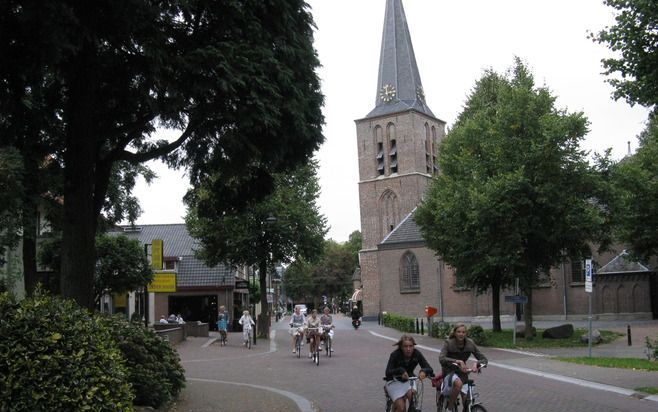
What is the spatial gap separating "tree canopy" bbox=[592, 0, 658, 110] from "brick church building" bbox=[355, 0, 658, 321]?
37351mm

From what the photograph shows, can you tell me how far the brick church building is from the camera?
2085 inches

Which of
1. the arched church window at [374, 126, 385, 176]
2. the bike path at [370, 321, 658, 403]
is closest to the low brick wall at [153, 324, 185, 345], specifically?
the bike path at [370, 321, 658, 403]

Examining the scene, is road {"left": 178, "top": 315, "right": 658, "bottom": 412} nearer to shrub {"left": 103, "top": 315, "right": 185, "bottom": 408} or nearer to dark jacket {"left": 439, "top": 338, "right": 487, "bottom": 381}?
shrub {"left": 103, "top": 315, "right": 185, "bottom": 408}

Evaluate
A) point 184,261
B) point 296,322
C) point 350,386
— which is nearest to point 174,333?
point 296,322

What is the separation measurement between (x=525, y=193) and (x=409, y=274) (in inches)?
→ 1302

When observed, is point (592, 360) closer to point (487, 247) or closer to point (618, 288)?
point (487, 247)

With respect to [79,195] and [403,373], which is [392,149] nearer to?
[79,195]

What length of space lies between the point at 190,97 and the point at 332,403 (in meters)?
6.05

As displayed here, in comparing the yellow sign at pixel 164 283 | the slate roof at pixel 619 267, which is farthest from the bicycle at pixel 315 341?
the slate roof at pixel 619 267

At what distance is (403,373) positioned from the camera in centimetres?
881

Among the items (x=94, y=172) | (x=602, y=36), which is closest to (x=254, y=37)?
(x=94, y=172)

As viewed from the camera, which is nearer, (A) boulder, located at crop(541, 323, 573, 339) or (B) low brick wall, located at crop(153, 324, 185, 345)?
(B) low brick wall, located at crop(153, 324, 185, 345)

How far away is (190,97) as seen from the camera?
9461 mm

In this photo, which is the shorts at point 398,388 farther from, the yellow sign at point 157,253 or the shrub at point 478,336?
the shrub at point 478,336
